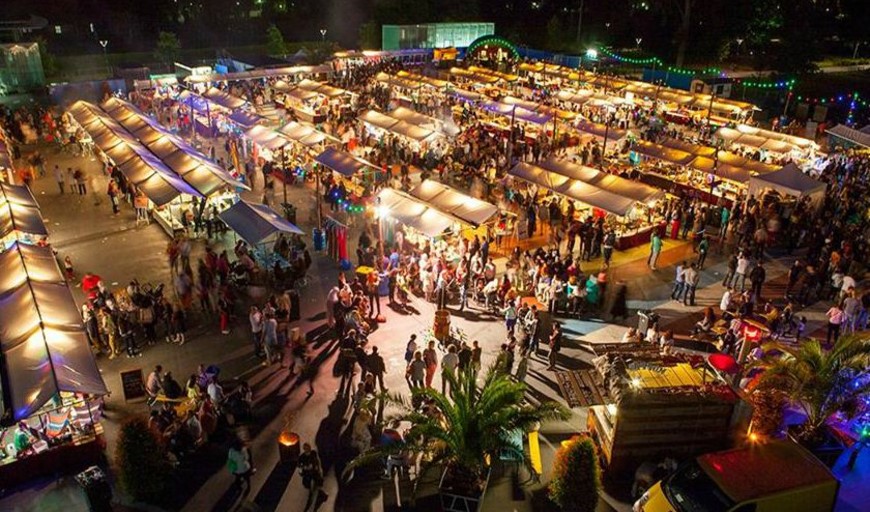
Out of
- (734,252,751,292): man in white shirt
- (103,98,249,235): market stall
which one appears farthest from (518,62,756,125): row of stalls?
(103,98,249,235): market stall

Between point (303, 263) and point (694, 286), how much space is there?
399 inches

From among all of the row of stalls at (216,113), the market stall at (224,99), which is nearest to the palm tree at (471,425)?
the row of stalls at (216,113)

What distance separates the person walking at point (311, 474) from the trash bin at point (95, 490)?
9.11 feet

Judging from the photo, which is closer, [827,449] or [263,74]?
[827,449]

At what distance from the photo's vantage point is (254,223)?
16531 millimetres

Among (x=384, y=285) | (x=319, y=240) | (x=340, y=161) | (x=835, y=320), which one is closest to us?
(x=835, y=320)

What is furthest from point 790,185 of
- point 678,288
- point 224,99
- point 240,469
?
point 224,99

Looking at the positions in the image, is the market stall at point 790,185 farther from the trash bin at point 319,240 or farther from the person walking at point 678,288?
the trash bin at point 319,240

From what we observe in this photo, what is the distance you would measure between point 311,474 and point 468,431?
2519mm

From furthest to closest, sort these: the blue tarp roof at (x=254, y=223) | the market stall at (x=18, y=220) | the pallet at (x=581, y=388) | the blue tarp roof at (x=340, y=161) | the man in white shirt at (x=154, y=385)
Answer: the blue tarp roof at (x=340, y=161), the blue tarp roof at (x=254, y=223), the market stall at (x=18, y=220), the man in white shirt at (x=154, y=385), the pallet at (x=581, y=388)

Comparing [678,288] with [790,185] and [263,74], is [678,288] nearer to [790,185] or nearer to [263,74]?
[790,185]

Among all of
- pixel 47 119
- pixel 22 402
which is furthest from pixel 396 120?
pixel 22 402

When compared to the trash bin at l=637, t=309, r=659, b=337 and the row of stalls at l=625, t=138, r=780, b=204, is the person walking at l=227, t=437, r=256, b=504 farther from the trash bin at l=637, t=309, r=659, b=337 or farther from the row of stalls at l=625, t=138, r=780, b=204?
the row of stalls at l=625, t=138, r=780, b=204

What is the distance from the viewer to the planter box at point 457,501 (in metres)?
9.34
